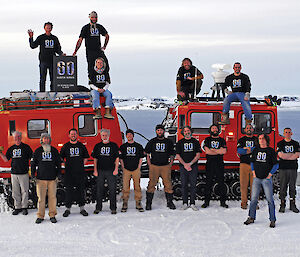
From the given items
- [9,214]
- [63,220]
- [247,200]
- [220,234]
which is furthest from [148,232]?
[9,214]

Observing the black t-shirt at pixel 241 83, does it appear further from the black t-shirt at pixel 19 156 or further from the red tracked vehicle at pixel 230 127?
the black t-shirt at pixel 19 156

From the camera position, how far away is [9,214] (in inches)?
417

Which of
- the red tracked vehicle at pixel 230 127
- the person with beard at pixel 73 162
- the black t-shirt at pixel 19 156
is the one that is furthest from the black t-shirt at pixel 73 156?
the red tracked vehicle at pixel 230 127

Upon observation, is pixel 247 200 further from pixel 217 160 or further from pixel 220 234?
pixel 220 234

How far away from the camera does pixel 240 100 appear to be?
1120 centimetres

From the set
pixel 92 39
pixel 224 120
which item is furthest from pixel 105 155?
pixel 92 39

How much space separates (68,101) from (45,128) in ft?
3.29

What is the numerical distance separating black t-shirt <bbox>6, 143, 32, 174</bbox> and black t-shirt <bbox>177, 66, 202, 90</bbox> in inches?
182

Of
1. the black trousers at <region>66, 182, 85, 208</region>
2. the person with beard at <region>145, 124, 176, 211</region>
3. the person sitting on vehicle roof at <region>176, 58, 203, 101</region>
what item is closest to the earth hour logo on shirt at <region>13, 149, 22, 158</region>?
the black trousers at <region>66, 182, 85, 208</region>

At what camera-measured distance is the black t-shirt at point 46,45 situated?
42.0ft

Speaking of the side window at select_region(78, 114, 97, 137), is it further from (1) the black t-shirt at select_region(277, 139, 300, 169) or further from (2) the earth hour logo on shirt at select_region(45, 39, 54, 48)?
(1) the black t-shirt at select_region(277, 139, 300, 169)

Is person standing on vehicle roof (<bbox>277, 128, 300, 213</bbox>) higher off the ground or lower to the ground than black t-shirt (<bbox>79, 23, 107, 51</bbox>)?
lower

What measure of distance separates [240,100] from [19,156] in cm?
575

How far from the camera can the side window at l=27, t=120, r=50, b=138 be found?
11.2 m
